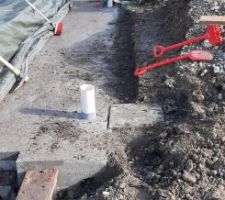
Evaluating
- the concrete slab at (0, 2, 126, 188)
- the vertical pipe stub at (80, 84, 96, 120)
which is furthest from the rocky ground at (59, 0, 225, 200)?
the vertical pipe stub at (80, 84, 96, 120)

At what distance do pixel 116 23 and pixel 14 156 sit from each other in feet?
13.3

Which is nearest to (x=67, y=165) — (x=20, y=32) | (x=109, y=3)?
(x=20, y=32)

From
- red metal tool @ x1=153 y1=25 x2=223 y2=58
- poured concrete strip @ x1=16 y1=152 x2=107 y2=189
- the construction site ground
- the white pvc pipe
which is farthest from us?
the white pvc pipe

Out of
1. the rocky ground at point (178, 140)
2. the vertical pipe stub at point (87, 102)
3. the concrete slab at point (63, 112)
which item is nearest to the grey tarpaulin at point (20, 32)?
the concrete slab at point (63, 112)

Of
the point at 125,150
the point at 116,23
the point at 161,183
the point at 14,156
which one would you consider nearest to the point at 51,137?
the point at 14,156

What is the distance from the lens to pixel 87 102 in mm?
4371

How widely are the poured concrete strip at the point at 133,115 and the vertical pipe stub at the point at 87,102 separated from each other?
0.22 m

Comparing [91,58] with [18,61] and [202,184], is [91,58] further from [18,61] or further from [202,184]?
[202,184]

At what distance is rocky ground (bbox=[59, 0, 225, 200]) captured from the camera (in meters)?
3.50

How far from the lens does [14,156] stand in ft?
13.5

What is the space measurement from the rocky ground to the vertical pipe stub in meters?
0.36

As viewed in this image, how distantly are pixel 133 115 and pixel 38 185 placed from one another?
4.30 feet

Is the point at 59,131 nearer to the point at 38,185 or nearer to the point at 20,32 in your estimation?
the point at 38,185

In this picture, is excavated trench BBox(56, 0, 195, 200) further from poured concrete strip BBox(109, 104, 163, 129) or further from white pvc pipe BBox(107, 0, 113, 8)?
white pvc pipe BBox(107, 0, 113, 8)
